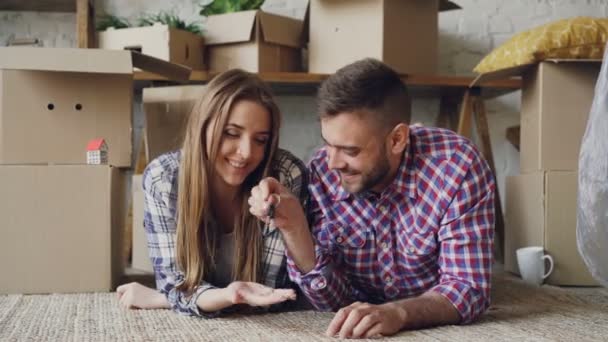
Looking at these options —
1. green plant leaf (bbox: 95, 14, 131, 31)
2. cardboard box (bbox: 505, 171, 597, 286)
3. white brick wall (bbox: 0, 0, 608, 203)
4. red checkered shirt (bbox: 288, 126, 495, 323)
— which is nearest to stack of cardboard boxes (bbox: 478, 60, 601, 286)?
cardboard box (bbox: 505, 171, 597, 286)

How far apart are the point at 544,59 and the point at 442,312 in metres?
0.91

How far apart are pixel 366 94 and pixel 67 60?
765 millimetres

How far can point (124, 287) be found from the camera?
57.0 inches

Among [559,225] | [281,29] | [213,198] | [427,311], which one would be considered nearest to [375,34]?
[281,29]

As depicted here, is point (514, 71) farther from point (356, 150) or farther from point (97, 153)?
point (97, 153)

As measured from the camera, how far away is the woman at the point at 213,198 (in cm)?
133

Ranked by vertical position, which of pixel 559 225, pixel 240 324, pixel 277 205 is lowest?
pixel 240 324

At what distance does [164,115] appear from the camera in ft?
6.41

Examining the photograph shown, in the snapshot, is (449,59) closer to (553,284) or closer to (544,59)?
(544,59)

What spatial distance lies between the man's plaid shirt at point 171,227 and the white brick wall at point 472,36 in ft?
3.55

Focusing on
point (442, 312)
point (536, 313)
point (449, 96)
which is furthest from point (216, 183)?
point (449, 96)

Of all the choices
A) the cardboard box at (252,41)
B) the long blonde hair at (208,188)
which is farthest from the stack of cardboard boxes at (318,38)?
the long blonde hair at (208,188)

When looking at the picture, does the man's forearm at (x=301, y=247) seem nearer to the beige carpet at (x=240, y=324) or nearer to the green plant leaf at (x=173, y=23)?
the beige carpet at (x=240, y=324)

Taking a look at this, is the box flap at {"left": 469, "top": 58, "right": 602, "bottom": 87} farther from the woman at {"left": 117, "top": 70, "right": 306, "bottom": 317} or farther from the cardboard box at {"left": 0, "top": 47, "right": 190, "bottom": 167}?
the cardboard box at {"left": 0, "top": 47, "right": 190, "bottom": 167}
